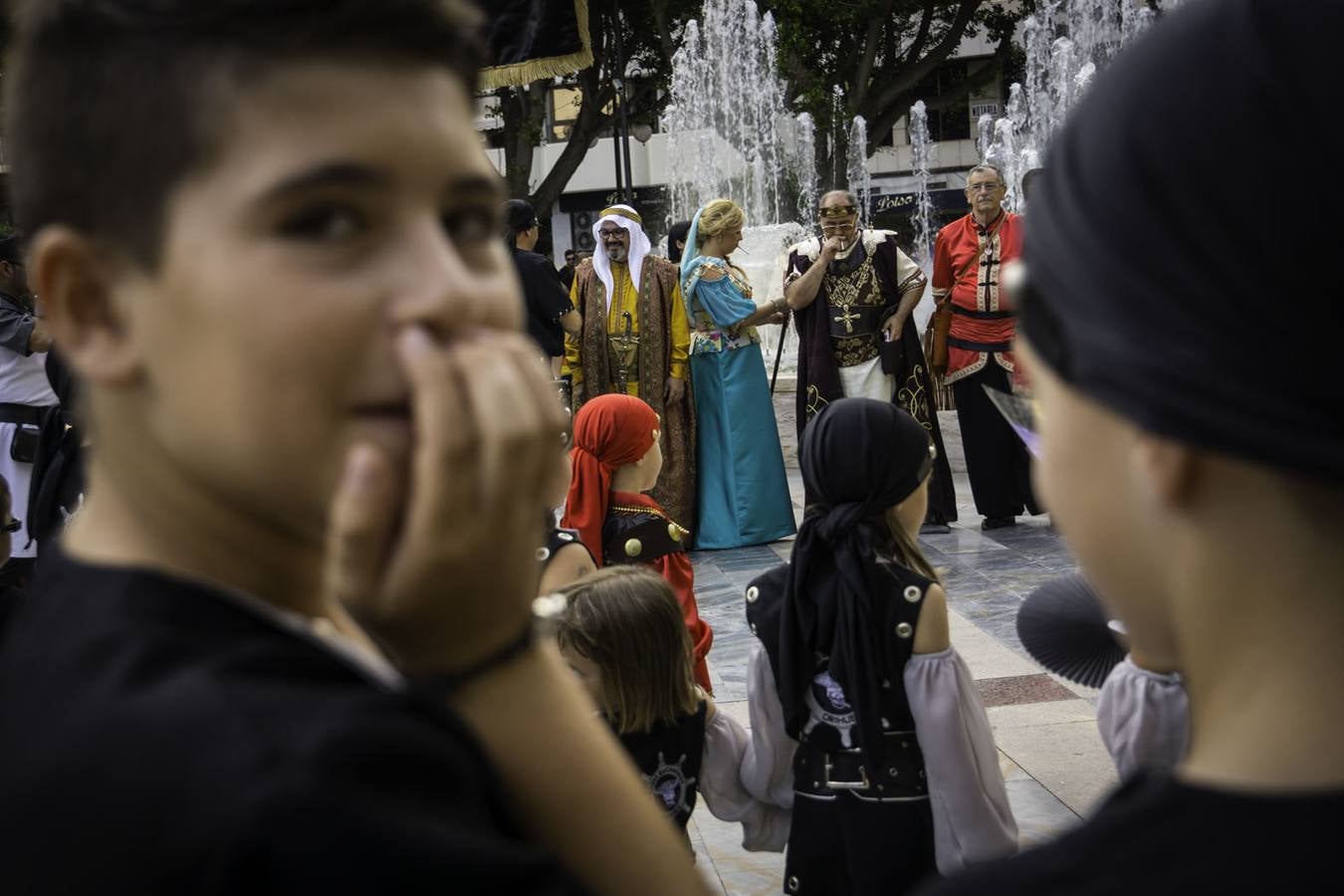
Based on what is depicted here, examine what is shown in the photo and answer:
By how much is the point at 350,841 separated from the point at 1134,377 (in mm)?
530

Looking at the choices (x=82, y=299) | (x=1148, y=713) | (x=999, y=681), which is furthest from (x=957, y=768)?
(x=999, y=681)

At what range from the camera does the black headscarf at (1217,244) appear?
83 cm

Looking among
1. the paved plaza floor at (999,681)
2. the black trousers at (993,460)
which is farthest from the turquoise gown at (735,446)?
the black trousers at (993,460)

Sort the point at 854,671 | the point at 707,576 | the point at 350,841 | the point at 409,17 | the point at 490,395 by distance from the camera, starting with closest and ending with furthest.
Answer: the point at 350,841 < the point at 490,395 < the point at 409,17 < the point at 854,671 < the point at 707,576

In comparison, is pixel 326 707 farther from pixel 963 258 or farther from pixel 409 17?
pixel 963 258

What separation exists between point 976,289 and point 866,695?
5512 mm

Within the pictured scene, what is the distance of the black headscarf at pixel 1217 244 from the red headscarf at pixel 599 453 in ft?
11.9

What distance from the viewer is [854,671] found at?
298 cm

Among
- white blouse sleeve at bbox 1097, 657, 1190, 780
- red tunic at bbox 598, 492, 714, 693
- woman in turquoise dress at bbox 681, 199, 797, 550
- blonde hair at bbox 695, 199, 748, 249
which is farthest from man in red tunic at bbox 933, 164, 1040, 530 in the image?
white blouse sleeve at bbox 1097, 657, 1190, 780

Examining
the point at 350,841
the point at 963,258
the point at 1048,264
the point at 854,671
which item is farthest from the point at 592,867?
the point at 963,258

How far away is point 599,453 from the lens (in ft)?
15.0

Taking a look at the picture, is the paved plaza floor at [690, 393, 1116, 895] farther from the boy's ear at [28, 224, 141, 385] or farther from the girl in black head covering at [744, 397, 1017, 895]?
the boy's ear at [28, 224, 141, 385]

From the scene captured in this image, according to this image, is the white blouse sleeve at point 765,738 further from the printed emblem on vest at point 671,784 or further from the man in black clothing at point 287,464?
the man in black clothing at point 287,464

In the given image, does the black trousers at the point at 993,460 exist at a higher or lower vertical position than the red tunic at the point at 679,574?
lower
